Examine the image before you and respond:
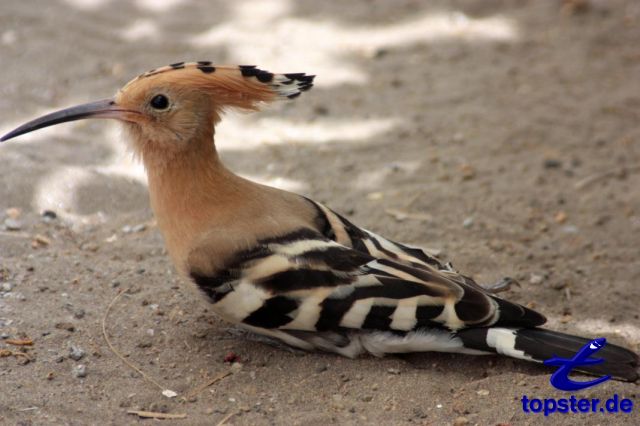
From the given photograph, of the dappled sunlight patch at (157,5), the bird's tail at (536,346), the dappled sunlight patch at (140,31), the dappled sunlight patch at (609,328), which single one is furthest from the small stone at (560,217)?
the dappled sunlight patch at (157,5)

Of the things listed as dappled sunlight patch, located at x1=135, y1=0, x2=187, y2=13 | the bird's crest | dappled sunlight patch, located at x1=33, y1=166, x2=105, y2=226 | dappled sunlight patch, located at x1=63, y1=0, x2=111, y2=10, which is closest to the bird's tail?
the bird's crest

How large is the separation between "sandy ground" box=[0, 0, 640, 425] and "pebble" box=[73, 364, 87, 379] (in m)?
0.02

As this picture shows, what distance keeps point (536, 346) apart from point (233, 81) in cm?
146

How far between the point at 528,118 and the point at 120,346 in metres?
3.32

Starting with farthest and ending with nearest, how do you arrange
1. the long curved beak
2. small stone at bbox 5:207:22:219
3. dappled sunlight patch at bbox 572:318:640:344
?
small stone at bbox 5:207:22:219 → dappled sunlight patch at bbox 572:318:640:344 → the long curved beak

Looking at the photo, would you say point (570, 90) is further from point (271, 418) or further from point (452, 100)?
point (271, 418)

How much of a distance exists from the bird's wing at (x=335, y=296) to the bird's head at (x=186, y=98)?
1.75 feet

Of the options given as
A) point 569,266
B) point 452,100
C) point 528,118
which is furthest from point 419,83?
point 569,266

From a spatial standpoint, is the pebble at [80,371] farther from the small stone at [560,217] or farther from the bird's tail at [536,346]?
the small stone at [560,217]

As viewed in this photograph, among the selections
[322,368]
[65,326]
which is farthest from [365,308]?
[65,326]

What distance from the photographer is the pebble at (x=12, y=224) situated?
4250 millimetres

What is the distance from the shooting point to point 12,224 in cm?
428

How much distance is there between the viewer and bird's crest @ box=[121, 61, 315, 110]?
3.43 metres

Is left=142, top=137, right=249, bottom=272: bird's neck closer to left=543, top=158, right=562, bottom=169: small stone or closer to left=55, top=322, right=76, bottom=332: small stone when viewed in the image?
left=55, top=322, right=76, bottom=332: small stone
